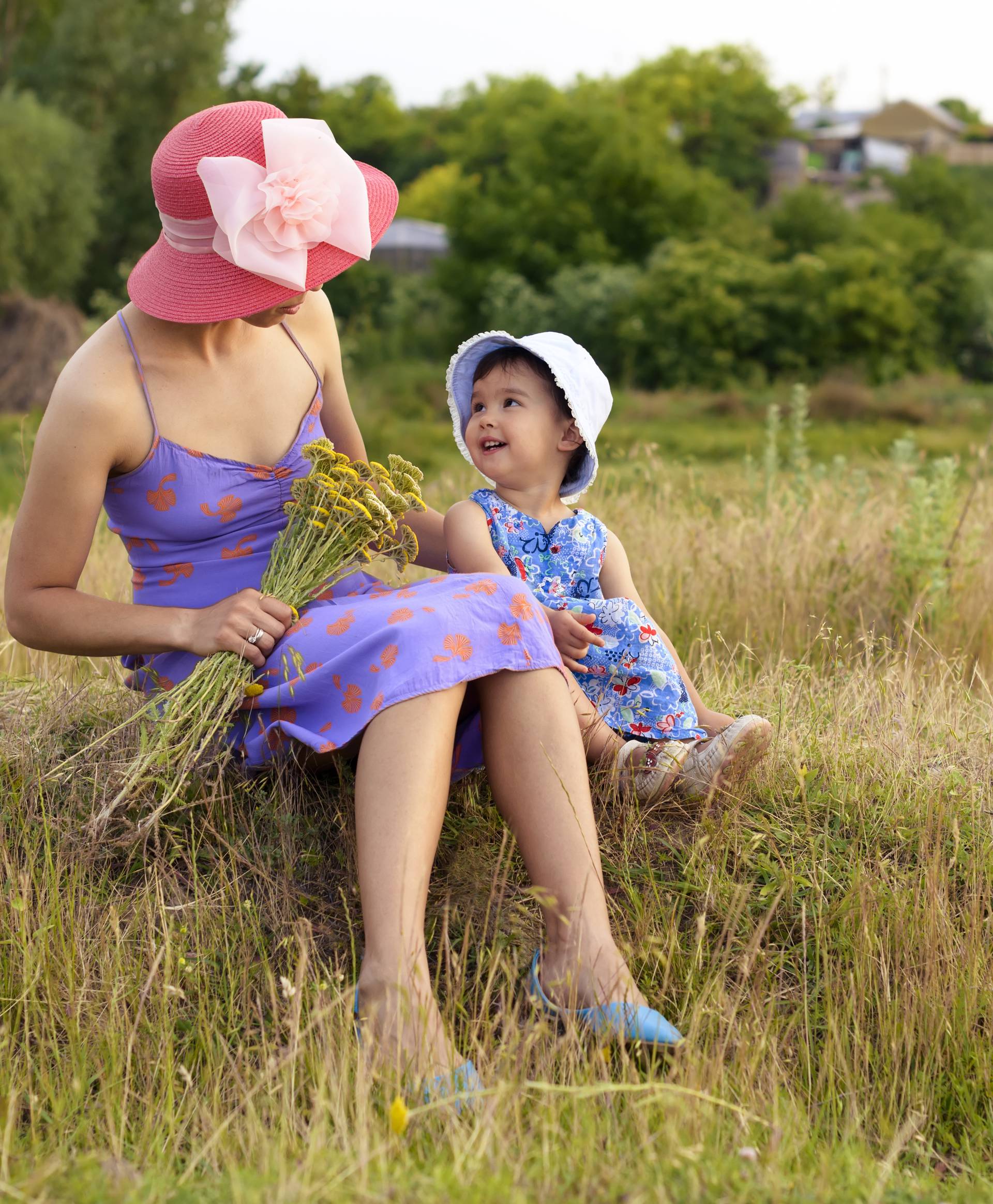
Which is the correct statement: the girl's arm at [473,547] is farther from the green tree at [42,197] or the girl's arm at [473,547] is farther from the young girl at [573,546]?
the green tree at [42,197]

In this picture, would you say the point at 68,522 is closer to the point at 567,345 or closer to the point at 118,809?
the point at 118,809

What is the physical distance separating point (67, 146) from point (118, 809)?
22891 millimetres

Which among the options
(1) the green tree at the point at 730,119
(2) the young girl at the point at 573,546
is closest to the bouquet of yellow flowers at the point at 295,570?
(2) the young girl at the point at 573,546

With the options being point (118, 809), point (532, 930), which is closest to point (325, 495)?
point (118, 809)

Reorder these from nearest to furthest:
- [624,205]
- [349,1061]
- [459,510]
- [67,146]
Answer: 1. [349,1061]
2. [459,510]
3. [67,146]
4. [624,205]

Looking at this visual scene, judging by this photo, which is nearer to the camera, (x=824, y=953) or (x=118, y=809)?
(x=824, y=953)

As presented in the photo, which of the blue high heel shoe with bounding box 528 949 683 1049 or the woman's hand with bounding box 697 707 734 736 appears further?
the woman's hand with bounding box 697 707 734 736

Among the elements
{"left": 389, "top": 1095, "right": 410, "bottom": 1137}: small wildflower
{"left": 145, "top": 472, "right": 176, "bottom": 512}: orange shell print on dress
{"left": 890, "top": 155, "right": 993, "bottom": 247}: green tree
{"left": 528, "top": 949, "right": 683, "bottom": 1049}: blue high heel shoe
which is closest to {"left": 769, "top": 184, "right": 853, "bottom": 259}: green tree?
{"left": 890, "top": 155, "right": 993, "bottom": 247}: green tree

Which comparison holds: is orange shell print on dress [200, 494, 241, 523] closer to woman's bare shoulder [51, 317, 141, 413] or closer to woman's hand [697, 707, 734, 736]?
woman's bare shoulder [51, 317, 141, 413]

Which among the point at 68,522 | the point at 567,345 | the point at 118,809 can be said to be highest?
the point at 567,345

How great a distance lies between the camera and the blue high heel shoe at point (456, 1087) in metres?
1.74

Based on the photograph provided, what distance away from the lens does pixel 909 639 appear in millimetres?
3566

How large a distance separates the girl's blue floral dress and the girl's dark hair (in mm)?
234

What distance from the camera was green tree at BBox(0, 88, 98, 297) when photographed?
2119 centimetres
